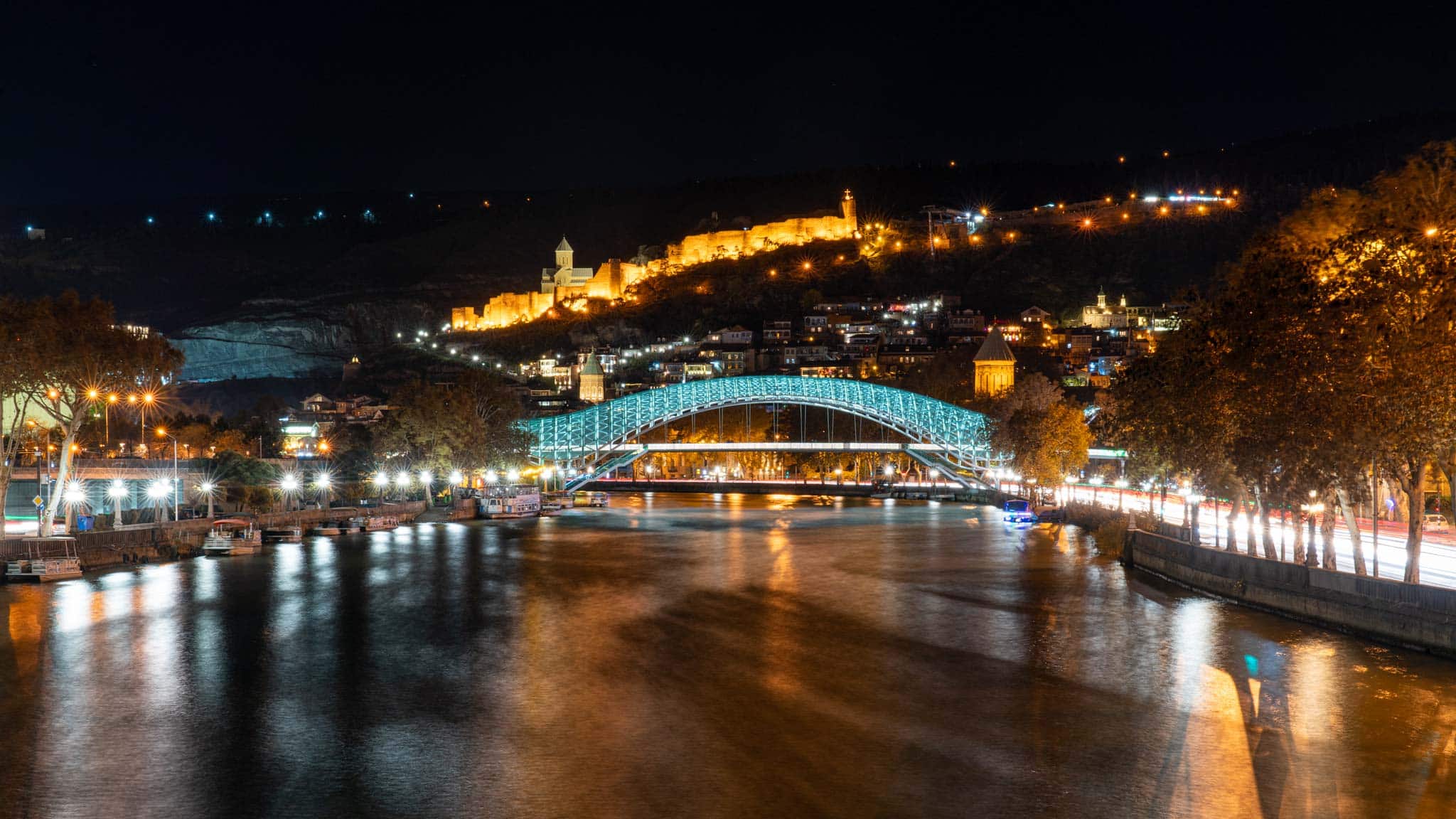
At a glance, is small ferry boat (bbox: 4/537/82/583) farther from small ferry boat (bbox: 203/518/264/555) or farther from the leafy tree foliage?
the leafy tree foliage

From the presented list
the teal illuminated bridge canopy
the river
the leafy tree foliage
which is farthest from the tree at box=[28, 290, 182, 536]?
the teal illuminated bridge canopy

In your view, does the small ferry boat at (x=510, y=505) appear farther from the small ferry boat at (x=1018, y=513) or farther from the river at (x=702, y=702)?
the river at (x=702, y=702)

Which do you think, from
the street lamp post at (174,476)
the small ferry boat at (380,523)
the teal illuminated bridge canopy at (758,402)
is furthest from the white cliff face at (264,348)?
the small ferry boat at (380,523)

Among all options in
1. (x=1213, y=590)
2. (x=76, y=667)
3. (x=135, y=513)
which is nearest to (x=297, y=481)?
(x=135, y=513)

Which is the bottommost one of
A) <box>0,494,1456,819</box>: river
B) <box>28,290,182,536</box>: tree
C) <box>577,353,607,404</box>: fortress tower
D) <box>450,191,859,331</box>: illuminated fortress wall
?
<box>0,494,1456,819</box>: river

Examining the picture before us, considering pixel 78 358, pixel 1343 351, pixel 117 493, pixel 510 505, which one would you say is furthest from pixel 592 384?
pixel 1343 351
